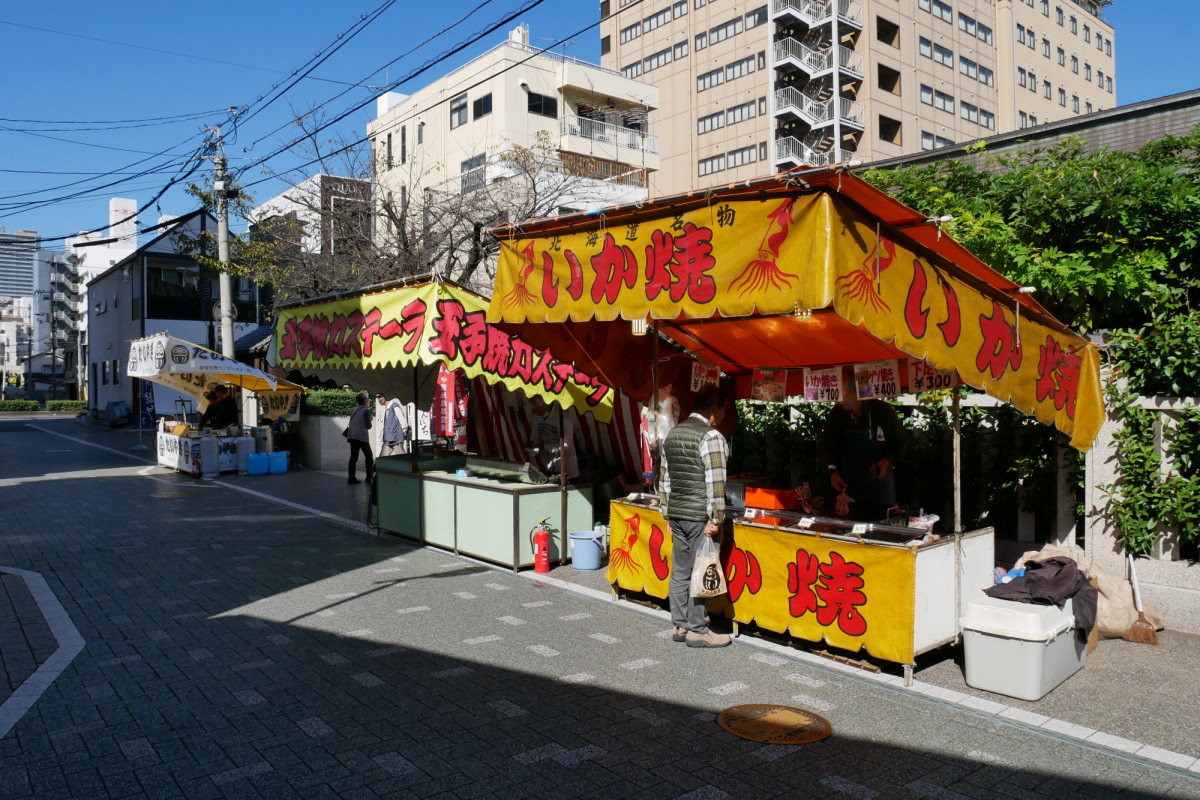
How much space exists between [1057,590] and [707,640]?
98.3 inches

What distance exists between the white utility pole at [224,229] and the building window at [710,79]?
3225 cm

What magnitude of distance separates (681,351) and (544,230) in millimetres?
2428

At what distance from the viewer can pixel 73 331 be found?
85.1 m

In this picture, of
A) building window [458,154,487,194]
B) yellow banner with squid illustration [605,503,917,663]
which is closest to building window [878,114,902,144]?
building window [458,154,487,194]

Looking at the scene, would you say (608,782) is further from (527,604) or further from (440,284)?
(440,284)

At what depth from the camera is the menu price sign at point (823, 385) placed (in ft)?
25.6

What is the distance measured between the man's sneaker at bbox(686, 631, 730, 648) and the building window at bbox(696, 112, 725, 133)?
43014mm

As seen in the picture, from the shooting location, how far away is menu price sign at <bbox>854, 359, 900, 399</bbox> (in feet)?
23.8

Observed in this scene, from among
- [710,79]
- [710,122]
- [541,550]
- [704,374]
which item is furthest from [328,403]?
[710,79]

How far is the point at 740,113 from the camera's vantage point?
44.6 metres

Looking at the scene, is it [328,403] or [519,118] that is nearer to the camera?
[328,403]

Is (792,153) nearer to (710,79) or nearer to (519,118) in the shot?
(710,79)

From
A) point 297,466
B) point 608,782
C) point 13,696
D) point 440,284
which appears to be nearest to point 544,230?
point 440,284

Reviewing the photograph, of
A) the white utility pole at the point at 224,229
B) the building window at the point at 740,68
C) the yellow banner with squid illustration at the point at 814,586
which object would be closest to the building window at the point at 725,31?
the building window at the point at 740,68
